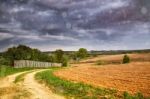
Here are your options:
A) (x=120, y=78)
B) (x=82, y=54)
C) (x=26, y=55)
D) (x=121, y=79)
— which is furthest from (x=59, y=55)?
(x=121, y=79)

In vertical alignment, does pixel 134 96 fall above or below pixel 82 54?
below

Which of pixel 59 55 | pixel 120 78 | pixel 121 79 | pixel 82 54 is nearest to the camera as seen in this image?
pixel 121 79

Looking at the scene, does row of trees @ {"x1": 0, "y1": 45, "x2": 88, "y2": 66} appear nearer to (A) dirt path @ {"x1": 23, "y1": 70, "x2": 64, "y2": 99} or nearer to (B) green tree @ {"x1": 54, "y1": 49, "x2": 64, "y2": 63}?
(B) green tree @ {"x1": 54, "y1": 49, "x2": 64, "y2": 63}

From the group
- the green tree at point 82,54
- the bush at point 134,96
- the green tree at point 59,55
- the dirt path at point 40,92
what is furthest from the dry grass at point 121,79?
the green tree at point 82,54

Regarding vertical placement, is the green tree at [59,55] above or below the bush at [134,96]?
above

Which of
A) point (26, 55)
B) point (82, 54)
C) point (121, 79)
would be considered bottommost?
point (121, 79)

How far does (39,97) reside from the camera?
77.0 feet

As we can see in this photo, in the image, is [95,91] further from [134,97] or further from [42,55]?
[42,55]

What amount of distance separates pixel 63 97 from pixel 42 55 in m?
97.3

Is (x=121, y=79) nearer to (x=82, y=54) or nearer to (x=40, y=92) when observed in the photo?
(x=40, y=92)

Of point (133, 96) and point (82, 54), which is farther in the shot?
point (82, 54)

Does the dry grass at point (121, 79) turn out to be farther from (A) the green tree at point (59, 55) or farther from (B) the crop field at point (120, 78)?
(A) the green tree at point (59, 55)

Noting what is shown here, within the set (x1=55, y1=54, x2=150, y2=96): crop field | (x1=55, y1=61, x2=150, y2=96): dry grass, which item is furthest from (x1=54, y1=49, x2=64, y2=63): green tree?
(x1=55, y1=61, x2=150, y2=96): dry grass

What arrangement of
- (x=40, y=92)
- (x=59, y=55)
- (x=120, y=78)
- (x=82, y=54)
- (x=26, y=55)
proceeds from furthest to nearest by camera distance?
(x=82, y=54)
(x=59, y=55)
(x=26, y=55)
(x=120, y=78)
(x=40, y=92)
